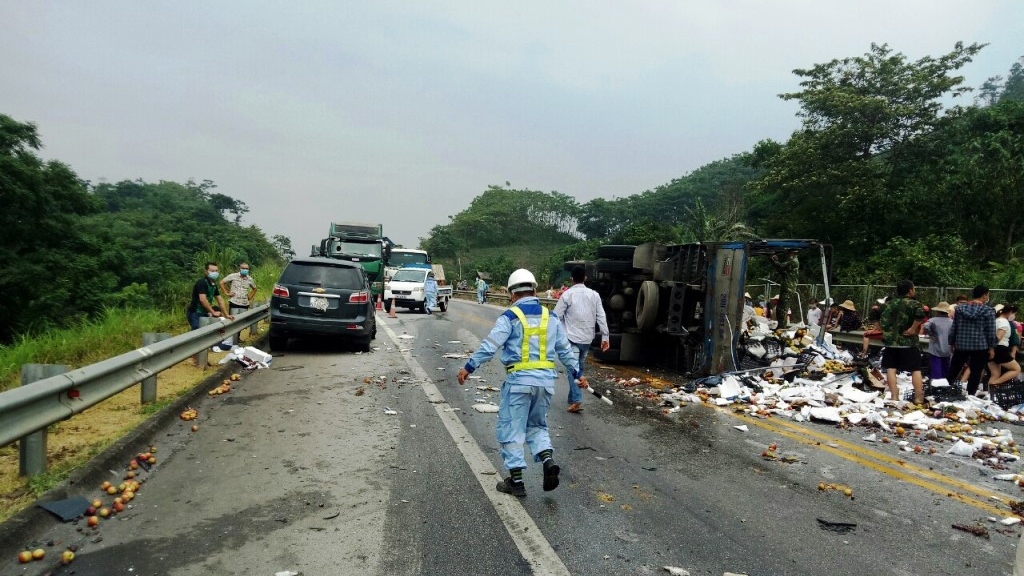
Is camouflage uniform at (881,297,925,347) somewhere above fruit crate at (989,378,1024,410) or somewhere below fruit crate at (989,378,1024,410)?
above

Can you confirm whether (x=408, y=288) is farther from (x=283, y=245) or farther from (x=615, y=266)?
(x=283, y=245)

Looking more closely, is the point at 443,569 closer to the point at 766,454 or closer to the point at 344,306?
the point at 766,454

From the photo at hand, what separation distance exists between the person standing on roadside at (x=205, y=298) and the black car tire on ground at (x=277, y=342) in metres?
1.09

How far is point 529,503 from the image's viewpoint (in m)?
4.67

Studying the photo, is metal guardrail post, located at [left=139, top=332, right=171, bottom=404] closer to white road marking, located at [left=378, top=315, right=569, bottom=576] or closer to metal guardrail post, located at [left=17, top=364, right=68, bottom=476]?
metal guardrail post, located at [left=17, top=364, right=68, bottom=476]

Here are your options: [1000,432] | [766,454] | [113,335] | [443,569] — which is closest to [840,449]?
[766,454]

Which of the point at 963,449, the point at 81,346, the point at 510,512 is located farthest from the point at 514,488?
the point at 81,346

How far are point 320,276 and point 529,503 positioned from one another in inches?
340

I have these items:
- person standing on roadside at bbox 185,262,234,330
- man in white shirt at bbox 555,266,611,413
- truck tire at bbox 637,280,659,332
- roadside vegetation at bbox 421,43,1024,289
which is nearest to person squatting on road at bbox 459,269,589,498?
man in white shirt at bbox 555,266,611,413

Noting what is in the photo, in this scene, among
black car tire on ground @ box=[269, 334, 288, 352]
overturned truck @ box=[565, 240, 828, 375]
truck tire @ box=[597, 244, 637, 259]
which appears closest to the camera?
overturned truck @ box=[565, 240, 828, 375]

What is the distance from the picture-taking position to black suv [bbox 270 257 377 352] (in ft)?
39.7

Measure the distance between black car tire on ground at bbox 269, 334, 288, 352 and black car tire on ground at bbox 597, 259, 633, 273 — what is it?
5.97m

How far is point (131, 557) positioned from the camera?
3.69 metres

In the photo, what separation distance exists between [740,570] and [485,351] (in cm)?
227
